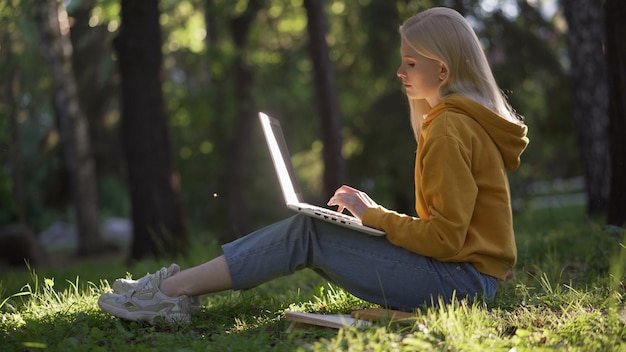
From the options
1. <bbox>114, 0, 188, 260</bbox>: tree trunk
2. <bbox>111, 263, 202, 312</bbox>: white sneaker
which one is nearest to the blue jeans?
<bbox>111, 263, 202, 312</bbox>: white sneaker

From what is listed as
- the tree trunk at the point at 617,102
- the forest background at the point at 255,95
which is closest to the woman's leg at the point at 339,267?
the tree trunk at the point at 617,102

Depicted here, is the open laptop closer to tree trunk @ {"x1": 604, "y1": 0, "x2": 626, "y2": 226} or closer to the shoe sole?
the shoe sole

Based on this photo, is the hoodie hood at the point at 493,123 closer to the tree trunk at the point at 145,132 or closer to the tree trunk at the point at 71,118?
the tree trunk at the point at 145,132

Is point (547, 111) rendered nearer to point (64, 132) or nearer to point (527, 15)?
point (527, 15)

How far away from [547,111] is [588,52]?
803cm

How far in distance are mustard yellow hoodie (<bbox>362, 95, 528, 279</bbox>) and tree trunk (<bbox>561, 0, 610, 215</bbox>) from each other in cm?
644

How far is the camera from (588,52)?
1024 centimetres

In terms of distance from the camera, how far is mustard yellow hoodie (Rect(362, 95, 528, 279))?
3.85 metres

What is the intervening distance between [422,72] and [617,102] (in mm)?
3145

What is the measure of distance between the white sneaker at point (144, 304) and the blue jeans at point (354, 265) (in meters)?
0.34

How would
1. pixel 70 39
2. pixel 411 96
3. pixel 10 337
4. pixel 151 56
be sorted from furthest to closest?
pixel 70 39 → pixel 151 56 → pixel 411 96 → pixel 10 337

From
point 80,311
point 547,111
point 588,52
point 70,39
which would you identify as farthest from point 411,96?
point 70,39

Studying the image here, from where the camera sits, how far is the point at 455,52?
4.07 m

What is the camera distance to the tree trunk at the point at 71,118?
666 inches
